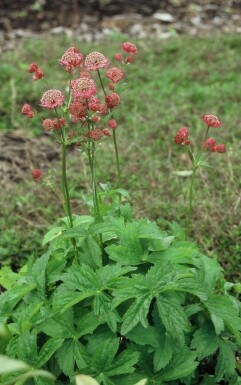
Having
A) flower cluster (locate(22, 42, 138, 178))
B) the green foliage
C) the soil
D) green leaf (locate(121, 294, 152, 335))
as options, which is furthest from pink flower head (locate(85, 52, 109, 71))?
the soil

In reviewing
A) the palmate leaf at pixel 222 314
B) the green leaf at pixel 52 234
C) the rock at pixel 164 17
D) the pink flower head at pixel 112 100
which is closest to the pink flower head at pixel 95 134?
the pink flower head at pixel 112 100

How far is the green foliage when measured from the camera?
188 centimetres

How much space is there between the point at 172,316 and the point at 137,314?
12cm

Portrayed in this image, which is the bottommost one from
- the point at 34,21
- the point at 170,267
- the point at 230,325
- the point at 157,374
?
the point at 34,21

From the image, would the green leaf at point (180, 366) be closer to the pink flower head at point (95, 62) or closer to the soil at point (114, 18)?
the pink flower head at point (95, 62)

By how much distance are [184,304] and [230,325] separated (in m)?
0.21

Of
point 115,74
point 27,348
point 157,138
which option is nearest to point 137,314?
point 27,348

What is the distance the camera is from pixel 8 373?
1932 mm

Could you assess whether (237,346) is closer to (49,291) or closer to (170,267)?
(170,267)

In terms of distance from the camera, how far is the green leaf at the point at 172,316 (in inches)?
73.1

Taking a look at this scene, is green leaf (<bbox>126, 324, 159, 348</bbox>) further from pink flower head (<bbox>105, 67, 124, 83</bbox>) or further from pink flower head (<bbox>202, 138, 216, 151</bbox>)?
pink flower head (<bbox>105, 67, 124, 83</bbox>)

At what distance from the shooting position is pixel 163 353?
6.37ft

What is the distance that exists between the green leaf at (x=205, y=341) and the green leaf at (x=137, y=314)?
28cm

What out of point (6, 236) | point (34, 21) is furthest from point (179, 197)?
point (34, 21)
